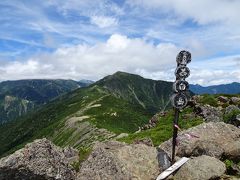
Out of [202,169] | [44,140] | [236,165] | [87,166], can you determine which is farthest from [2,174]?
[236,165]

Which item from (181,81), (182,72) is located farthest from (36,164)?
(182,72)

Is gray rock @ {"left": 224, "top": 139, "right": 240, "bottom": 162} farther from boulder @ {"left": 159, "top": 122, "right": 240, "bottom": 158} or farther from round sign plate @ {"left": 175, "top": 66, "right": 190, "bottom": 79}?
round sign plate @ {"left": 175, "top": 66, "right": 190, "bottom": 79}

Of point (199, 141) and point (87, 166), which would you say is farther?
point (199, 141)

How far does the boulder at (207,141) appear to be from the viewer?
28478mm

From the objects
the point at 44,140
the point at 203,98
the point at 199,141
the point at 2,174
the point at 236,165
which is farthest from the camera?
the point at 203,98

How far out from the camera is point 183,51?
25406mm

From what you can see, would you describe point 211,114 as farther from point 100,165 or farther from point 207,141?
point 100,165

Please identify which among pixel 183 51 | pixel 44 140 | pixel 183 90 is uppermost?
pixel 183 51

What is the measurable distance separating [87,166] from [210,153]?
997 cm

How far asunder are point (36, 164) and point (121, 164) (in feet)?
16.9

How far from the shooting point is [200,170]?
24047mm

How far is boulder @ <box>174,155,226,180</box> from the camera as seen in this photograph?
2378 centimetres

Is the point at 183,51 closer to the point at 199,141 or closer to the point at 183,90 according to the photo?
the point at 183,90

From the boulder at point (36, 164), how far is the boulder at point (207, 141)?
361 inches
